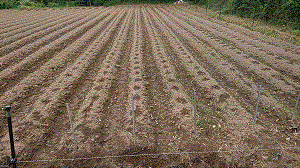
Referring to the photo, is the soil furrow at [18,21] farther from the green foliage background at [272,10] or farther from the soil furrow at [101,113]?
the green foliage background at [272,10]

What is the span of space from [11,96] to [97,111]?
3.06 metres

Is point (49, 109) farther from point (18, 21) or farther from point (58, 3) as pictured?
point (58, 3)

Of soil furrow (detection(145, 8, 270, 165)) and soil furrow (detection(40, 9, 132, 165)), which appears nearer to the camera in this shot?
soil furrow (detection(40, 9, 132, 165))

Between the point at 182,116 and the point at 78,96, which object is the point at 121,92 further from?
the point at 182,116

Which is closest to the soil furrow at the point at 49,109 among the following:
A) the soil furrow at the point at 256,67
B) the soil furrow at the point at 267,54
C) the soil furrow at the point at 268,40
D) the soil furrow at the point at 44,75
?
the soil furrow at the point at 44,75

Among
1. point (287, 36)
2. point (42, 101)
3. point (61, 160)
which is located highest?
point (287, 36)

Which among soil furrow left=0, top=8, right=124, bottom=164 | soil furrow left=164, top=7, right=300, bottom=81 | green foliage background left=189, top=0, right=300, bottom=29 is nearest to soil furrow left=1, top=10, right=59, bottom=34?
soil furrow left=0, top=8, right=124, bottom=164

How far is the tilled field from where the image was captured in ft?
13.8

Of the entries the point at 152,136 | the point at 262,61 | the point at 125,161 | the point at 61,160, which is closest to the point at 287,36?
the point at 262,61

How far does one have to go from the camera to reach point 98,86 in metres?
7.09

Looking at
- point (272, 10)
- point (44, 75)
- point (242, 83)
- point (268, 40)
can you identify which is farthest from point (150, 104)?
point (272, 10)

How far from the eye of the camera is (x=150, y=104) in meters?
6.04

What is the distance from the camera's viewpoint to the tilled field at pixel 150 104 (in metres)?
4.20

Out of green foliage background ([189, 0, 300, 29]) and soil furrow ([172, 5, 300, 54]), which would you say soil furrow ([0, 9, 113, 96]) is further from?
green foliage background ([189, 0, 300, 29])
